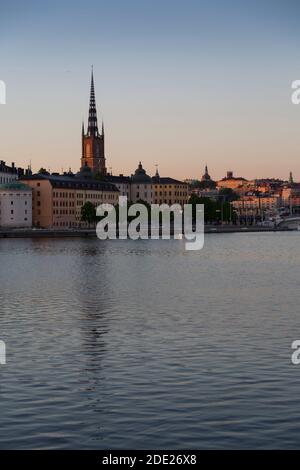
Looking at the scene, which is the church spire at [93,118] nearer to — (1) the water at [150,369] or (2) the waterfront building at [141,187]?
(2) the waterfront building at [141,187]

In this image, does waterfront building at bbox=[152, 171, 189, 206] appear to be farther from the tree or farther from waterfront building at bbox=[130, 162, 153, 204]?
the tree

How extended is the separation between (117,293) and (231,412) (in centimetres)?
2048

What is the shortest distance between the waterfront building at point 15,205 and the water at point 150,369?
300ft

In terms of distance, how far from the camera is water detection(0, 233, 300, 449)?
512 inches

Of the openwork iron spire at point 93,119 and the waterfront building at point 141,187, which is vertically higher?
the openwork iron spire at point 93,119

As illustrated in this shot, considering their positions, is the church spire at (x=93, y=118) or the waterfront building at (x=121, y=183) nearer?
the waterfront building at (x=121, y=183)

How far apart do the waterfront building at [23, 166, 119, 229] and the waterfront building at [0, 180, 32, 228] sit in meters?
4.15

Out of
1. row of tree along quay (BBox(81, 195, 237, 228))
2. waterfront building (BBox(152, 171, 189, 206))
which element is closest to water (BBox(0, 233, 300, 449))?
row of tree along quay (BBox(81, 195, 237, 228))

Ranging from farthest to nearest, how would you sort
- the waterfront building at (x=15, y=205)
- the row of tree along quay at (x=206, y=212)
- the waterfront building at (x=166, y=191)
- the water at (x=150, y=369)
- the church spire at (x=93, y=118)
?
the church spire at (x=93, y=118) → the waterfront building at (x=166, y=191) → the row of tree along quay at (x=206, y=212) → the waterfront building at (x=15, y=205) → the water at (x=150, y=369)

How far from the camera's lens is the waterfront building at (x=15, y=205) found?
125 m

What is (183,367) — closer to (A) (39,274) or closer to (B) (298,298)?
(B) (298,298)

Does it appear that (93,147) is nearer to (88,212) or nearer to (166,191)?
(166,191)

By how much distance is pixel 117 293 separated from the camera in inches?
1350

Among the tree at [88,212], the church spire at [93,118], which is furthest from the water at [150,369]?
the church spire at [93,118]
